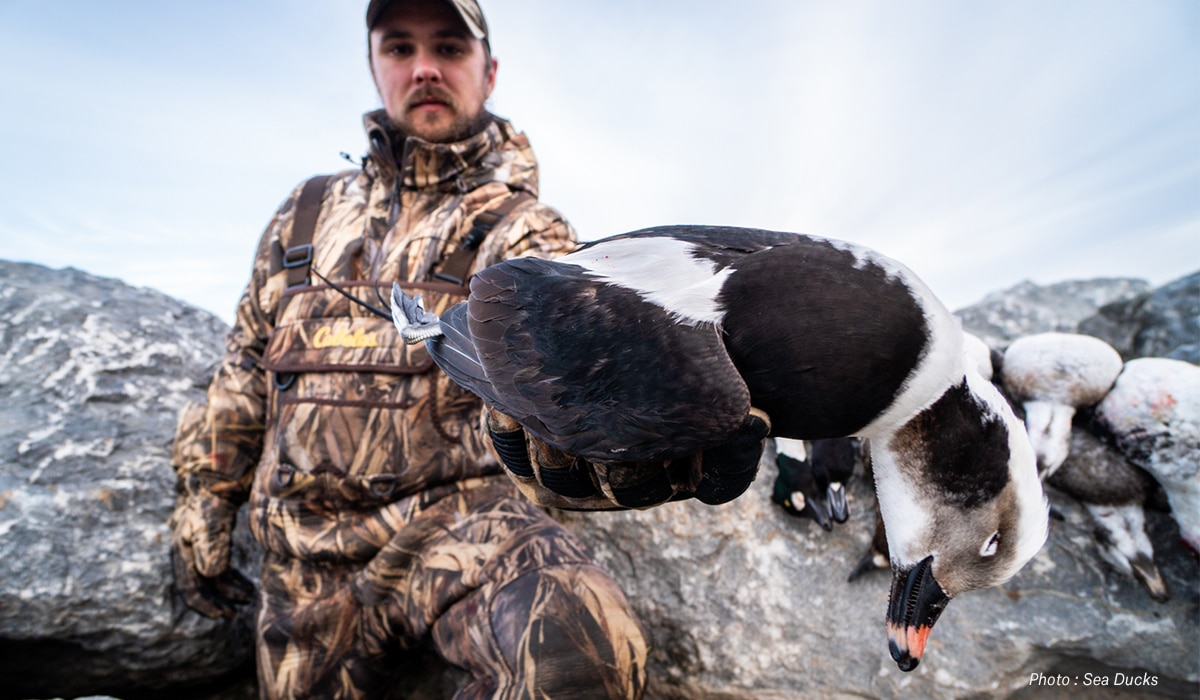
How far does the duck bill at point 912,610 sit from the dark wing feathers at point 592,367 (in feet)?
2.16

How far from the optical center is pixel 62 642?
2297 millimetres

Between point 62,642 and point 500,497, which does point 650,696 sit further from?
point 62,642

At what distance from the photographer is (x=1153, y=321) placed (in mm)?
4062

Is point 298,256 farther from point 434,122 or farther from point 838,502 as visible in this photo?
point 838,502

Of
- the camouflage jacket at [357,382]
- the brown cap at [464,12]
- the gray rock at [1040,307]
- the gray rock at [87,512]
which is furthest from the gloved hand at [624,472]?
the gray rock at [1040,307]

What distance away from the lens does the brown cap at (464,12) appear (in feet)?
7.61

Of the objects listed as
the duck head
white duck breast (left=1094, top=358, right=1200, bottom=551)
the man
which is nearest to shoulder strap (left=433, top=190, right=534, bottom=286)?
the man

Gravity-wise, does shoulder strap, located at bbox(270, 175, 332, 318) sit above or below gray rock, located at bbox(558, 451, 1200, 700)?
above

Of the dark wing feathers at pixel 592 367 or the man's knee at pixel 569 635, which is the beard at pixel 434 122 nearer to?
the dark wing feathers at pixel 592 367

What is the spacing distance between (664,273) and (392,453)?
1.19 meters

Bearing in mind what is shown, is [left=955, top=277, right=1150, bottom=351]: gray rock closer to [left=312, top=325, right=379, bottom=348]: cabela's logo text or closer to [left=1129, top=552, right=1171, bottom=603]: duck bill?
[left=1129, top=552, right=1171, bottom=603]: duck bill

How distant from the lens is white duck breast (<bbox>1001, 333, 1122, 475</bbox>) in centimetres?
237

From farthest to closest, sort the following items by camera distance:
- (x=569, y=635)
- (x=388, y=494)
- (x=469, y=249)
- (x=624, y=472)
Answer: (x=469, y=249) → (x=388, y=494) → (x=569, y=635) → (x=624, y=472)

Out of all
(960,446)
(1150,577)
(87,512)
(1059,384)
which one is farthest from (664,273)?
(87,512)
